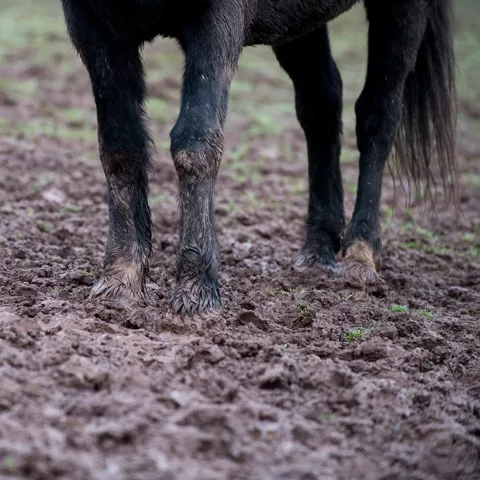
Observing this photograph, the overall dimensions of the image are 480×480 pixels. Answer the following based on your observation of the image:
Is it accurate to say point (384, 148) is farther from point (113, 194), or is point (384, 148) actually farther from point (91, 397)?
point (91, 397)

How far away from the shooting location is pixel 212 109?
4.26 meters

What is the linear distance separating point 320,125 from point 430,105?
0.88m

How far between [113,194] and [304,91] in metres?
1.87

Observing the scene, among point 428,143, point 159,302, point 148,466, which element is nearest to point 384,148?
point 428,143

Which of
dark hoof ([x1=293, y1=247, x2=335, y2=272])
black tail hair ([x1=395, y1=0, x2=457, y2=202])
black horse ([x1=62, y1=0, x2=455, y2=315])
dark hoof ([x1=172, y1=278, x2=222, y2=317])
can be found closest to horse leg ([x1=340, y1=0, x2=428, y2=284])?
black horse ([x1=62, y1=0, x2=455, y2=315])

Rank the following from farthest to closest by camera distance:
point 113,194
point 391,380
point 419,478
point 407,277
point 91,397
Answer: point 407,277 < point 113,194 < point 391,380 < point 91,397 < point 419,478

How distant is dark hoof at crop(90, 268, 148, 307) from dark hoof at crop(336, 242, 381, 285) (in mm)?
1402

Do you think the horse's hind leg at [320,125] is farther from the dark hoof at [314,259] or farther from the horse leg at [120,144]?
the horse leg at [120,144]

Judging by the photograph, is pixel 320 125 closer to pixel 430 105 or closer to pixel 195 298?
pixel 430 105

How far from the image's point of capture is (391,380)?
12.1ft

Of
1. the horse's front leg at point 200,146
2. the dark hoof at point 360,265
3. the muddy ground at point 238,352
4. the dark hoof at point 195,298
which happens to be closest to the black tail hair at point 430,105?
the muddy ground at point 238,352

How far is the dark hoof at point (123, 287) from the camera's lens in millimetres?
4426

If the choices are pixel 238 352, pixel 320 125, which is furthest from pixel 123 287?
pixel 320 125

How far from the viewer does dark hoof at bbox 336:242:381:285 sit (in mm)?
5359
